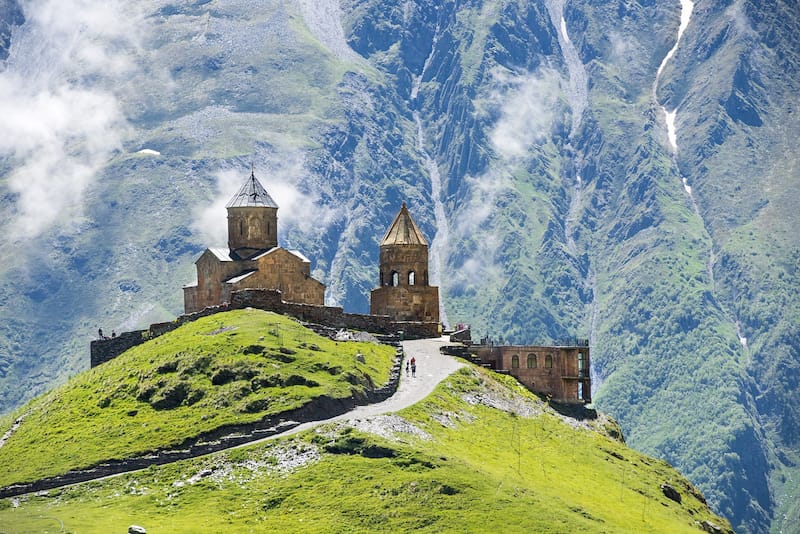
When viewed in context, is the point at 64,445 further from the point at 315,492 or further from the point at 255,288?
the point at 255,288

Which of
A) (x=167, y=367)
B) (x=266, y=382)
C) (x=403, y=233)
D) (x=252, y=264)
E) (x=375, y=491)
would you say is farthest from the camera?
(x=403, y=233)

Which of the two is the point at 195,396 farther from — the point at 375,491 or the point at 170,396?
the point at 375,491

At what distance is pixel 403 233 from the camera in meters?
145

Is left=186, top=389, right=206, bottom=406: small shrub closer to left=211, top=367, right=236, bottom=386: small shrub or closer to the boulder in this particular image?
left=211, top=367, right=236, bottom=386: small shrub

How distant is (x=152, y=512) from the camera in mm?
93000

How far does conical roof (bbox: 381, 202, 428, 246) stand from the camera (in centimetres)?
14462

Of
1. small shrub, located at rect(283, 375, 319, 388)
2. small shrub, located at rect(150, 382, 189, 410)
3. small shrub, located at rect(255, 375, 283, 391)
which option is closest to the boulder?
small shrub, located at rect(283, 375, 319, 388)

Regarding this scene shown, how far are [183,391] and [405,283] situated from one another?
37.0 m

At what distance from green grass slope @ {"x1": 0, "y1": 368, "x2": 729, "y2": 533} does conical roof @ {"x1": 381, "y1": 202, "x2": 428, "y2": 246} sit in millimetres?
31813

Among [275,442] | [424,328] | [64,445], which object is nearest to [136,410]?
[64,445]

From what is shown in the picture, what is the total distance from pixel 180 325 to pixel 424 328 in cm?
1980

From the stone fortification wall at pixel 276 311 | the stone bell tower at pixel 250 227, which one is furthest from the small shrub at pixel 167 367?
the stone bell tower at pixel 250 227

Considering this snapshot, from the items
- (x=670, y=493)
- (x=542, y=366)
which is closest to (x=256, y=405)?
(x=670, y=493)

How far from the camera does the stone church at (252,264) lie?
5500 inches
